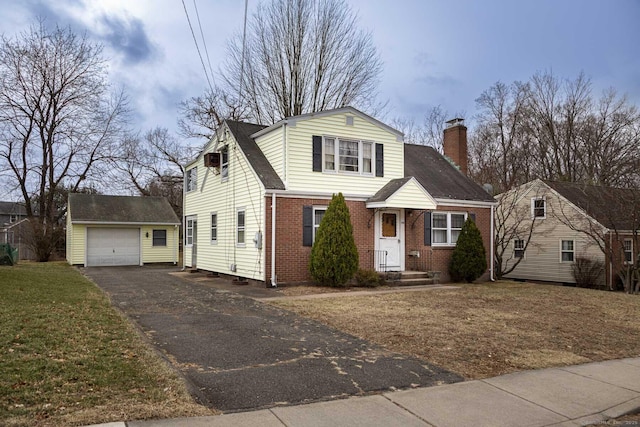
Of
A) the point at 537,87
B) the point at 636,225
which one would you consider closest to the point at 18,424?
the point at 636,225

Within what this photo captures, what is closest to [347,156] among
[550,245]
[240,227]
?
[240,227]

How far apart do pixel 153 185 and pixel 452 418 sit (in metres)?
42.0

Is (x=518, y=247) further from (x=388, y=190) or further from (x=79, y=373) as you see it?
(x=79, y=373)

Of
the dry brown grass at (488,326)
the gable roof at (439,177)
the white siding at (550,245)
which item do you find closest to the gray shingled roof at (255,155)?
the dry brown grass at (488,326)

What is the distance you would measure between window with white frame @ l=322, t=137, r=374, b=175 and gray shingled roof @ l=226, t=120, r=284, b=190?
1.77 meters

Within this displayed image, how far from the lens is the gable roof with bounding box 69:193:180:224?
26069 millimetres

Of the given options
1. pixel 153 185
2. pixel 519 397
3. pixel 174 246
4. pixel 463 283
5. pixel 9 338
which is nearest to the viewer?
pixel 519 397

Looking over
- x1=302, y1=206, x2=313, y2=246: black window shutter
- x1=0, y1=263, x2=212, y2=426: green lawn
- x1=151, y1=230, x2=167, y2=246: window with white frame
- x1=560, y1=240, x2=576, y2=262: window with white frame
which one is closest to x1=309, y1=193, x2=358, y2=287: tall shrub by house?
x1=302, y1=206, x2=313, y2=246: black window shutter

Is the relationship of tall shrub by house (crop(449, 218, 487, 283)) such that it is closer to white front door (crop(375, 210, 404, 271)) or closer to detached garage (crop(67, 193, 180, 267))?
white front door (crop(375, 210, 404, 271))

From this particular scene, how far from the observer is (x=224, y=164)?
18.4 metres

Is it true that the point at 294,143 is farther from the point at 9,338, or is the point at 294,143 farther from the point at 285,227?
the point at 9,338

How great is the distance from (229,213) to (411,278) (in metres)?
6.71

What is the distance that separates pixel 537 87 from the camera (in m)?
35.2

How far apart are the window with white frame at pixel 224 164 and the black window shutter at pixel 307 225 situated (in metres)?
3.95
